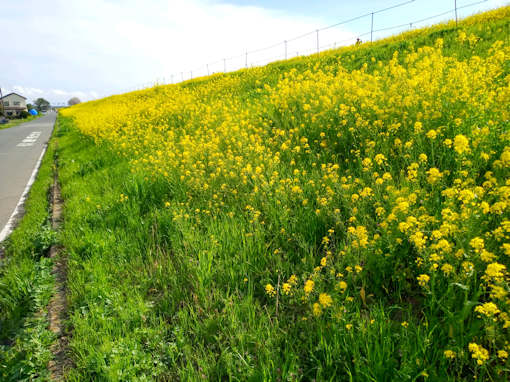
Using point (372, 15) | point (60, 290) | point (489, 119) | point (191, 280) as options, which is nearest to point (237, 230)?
point (191, 280)

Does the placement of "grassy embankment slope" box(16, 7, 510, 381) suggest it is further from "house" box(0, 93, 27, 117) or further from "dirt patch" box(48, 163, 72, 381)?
"house" box(0, 93, 27, 117)

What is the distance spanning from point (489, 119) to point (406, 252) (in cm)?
241

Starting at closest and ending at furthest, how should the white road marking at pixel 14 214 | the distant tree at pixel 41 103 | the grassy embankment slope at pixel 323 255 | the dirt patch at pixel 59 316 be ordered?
the grassy embankment slope at pixel 323 255, the dirt patch at pixel 59 316, the white road marking at pixel 14 214, the distant tree at pixel 41 103

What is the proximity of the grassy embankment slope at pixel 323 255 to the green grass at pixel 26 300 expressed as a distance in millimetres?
264

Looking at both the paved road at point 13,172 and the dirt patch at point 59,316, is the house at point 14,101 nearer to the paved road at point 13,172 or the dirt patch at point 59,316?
the paved road at point 13,172

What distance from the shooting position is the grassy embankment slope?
75.3 inches

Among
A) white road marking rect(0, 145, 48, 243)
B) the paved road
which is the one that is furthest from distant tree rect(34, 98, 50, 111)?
white road marking rect(0, 145, 48, 243)

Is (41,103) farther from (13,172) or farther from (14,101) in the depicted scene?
(13,172)

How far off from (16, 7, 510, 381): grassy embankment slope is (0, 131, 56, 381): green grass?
264 millimetres

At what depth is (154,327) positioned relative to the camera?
2.62 m

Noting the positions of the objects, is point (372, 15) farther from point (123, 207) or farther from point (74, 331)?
point (74, 331)

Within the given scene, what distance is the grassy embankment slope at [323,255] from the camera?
191 centimetres

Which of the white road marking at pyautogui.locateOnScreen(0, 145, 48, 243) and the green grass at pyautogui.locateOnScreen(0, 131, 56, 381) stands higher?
the white road marking at pyautogui.locateOnScreen(0, 145, 48, 243)

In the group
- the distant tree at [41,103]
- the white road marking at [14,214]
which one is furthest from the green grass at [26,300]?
the distant tree at [41,103]
